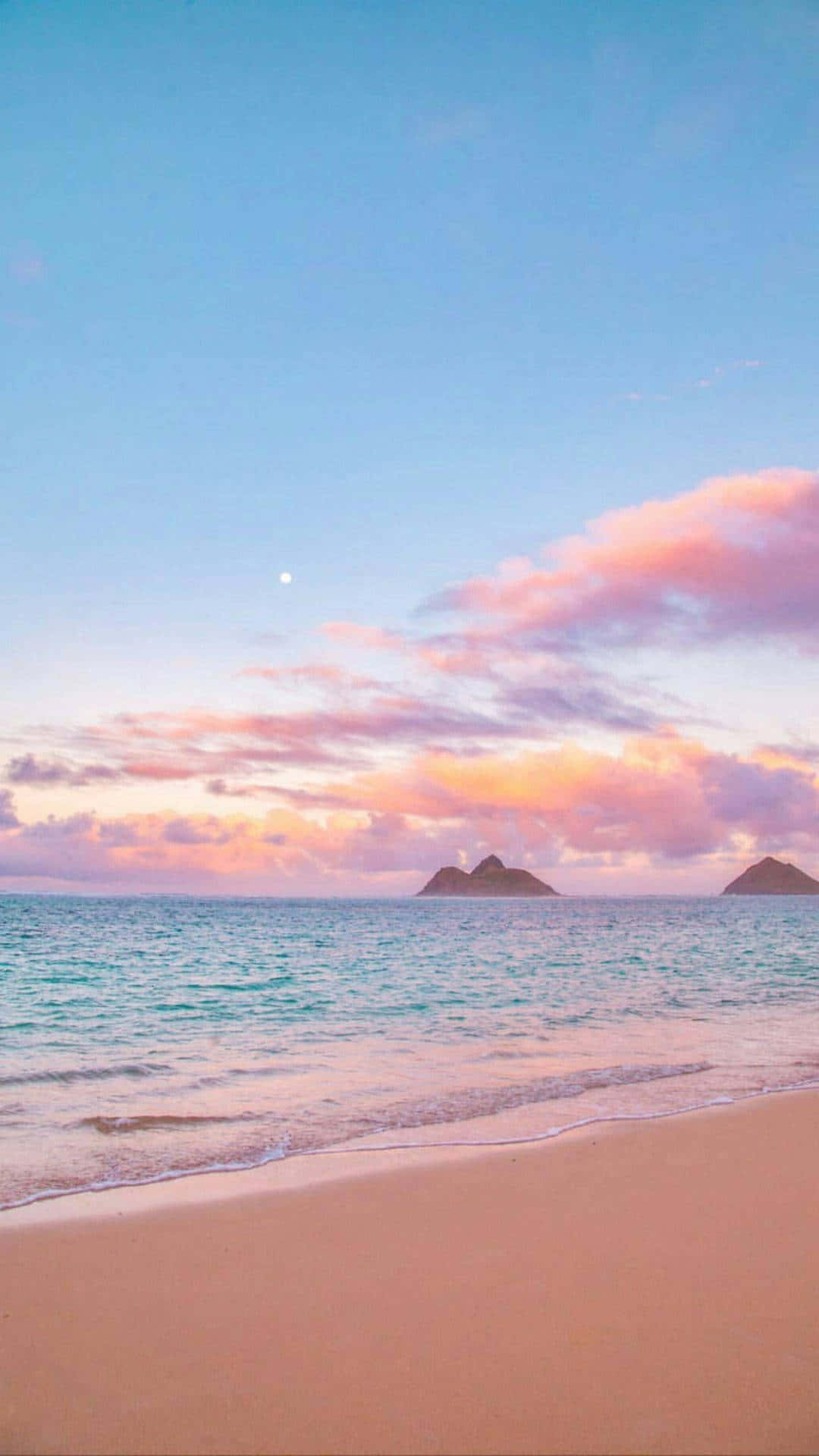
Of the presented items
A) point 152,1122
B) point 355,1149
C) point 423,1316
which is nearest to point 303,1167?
point 355,1149

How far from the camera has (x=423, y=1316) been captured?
5047 millimetres

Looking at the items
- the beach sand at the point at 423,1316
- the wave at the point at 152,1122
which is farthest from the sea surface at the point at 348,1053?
the beach sand at the point at 423,1316

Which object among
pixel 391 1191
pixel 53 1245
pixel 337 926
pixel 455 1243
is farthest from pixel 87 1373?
pixel 337 926

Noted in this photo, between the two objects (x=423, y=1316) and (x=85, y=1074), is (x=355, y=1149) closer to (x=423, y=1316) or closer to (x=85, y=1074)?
(x=423, y=1316)

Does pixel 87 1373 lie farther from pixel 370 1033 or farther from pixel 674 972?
pixel 674 972

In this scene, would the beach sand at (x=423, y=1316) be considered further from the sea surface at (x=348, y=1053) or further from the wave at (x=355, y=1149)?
the sea surface at (x=348, y=1053)

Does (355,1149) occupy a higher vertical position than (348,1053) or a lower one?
higher

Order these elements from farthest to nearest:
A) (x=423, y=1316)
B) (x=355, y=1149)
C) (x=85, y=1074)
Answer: (x=85, y=1074), (x=355, y=1149), (x=423, y=1316)

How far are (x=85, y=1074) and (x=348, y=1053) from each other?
4.16 meters

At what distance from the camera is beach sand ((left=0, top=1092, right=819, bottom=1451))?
4.07 meters

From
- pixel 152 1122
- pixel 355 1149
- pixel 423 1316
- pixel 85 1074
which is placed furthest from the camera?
pixel 85 1074

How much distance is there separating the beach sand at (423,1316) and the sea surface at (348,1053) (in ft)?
5.43

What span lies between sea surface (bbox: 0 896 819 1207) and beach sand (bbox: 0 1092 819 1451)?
1656mm

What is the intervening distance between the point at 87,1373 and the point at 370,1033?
518 inches
